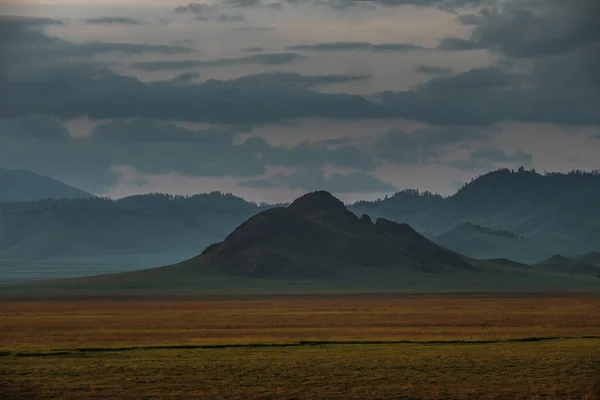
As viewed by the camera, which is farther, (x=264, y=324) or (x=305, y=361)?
(x=264, y=324)

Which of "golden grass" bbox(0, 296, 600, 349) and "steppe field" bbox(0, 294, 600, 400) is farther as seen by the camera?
"golden grass" bbox(0, 296, 600, 349)

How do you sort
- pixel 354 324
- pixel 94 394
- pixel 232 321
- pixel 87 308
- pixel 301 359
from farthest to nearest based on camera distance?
pixel 87 308, pixel 232 321, pixel 354 324, pixel 301 359, pixel 94 394

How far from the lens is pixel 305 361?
5744cm

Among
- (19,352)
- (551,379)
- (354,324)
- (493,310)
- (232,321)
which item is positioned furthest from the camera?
(493,310)

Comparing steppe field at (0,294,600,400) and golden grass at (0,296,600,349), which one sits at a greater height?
golden grass at (0,296,600,349)

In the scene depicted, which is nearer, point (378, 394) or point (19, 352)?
point (378, 394)

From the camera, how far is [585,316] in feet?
354

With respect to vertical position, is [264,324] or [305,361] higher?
[264,324]

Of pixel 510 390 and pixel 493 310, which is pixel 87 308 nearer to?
pixel 493 310

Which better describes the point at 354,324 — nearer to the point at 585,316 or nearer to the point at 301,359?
the point at 585,316

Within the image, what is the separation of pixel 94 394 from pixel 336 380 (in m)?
10.8

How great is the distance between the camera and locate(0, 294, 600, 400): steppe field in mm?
49031

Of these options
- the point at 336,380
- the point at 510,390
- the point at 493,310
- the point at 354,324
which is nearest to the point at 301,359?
the point at 336,380

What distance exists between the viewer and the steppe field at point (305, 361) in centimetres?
4903
